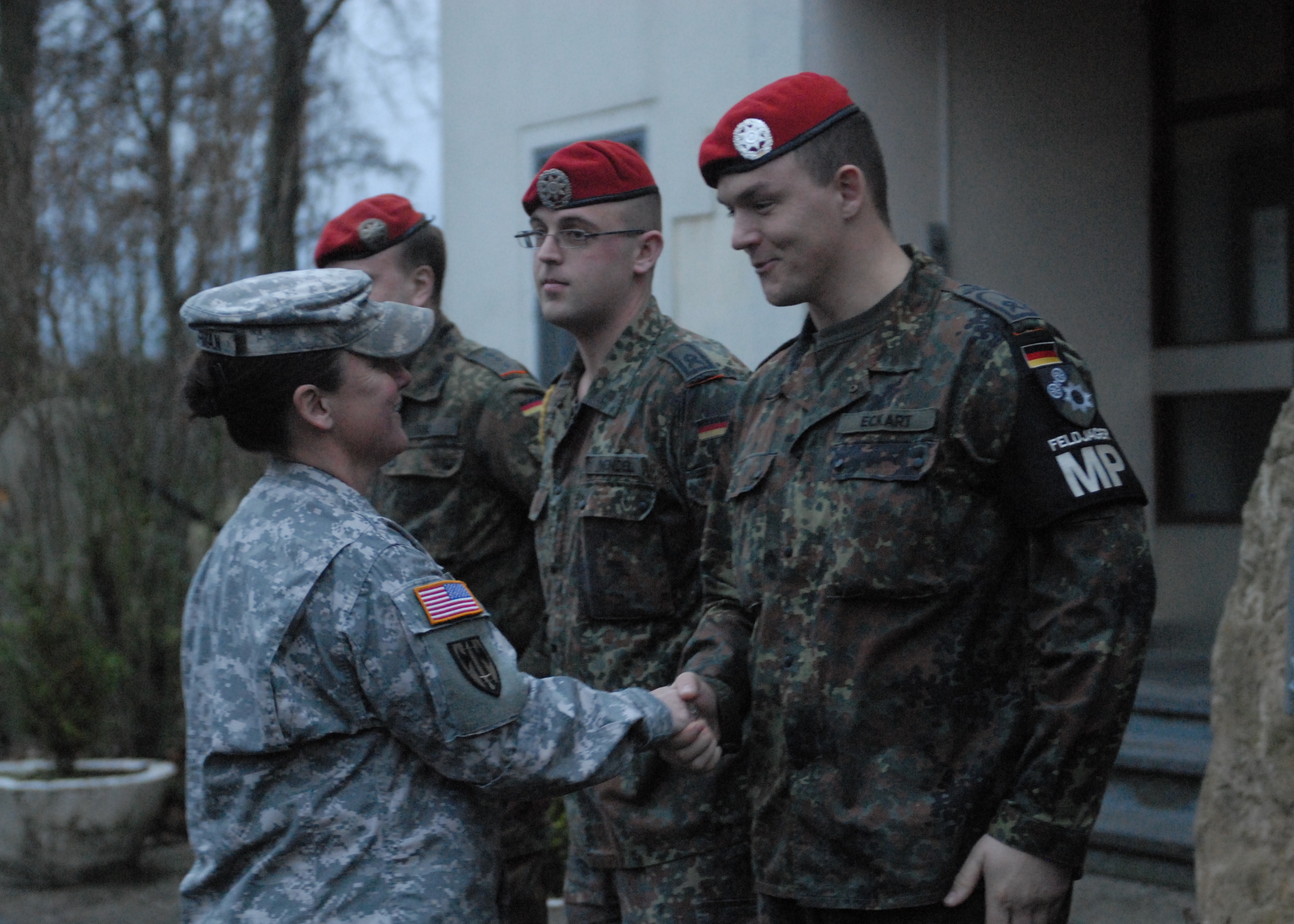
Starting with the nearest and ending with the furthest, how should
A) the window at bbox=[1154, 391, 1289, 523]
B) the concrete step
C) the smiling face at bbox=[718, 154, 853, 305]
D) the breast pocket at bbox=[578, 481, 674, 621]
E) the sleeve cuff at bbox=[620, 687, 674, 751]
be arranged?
the sleeve cuff at bbox=[620, 687, 674, 751]
the smiling face at bbox=[718, 154, 853, 305]
the breast pocket at bbox=[578, 481, 674, 621]
the concrete step
the window at bbox=[1154, 391, 1289, 523]

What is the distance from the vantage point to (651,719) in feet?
8.13

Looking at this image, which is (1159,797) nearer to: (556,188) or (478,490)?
(478,490)

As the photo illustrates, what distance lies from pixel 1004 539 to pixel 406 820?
3.38 ft

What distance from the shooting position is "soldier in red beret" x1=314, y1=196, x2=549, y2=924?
155 inches

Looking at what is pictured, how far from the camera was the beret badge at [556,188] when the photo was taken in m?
3.44

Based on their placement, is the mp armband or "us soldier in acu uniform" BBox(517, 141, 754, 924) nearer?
the mp armband

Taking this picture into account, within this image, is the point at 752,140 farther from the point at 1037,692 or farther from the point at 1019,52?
the point at 1019,52

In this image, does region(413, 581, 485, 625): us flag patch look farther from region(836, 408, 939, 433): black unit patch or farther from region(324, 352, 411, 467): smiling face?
region(836, 408, 939, 433): black unit patch

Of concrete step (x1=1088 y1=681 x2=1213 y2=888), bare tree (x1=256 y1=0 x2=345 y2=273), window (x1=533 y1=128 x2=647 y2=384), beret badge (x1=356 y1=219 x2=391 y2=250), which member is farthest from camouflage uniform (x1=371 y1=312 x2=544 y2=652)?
bare tree (x1=256 y1=0 x2=345 y2=273)

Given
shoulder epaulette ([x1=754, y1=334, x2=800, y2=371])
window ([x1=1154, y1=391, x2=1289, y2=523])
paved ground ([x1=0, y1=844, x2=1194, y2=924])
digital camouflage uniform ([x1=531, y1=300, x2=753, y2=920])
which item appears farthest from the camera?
window ([x1=1154, y1=391, x2=1289, y2=523])

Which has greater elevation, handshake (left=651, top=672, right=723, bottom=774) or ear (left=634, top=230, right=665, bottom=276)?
ear (left=634, top=230, right=665, bottom=276)

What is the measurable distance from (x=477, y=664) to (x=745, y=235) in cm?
94

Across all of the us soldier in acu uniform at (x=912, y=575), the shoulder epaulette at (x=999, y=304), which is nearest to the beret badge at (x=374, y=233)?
the us soldier in acu uniform at (x=912, y=575)

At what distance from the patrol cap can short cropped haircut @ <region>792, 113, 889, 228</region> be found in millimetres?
791
